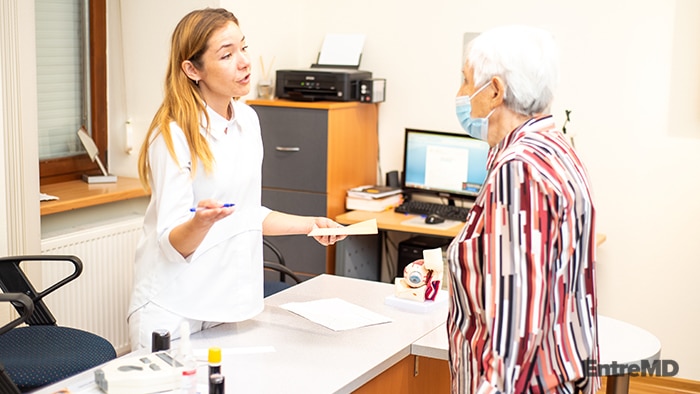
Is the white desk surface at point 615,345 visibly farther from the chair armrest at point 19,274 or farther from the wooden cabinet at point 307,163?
the wooden cabinet at point 307,163

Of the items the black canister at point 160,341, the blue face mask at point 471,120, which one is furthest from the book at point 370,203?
the blue face mask at point 471,120

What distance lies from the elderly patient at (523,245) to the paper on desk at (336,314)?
71cm

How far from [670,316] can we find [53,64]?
3306 mm

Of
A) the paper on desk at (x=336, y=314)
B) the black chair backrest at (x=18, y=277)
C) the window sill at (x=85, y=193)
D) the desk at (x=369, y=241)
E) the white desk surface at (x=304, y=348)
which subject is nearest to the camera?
the white desk surface at (x=304, y=348)

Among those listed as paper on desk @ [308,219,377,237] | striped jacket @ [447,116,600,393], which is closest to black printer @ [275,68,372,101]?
paper on desk @ [308,219,377,237]

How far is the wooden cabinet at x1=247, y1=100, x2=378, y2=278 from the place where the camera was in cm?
452

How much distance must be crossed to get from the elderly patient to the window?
2.92 m

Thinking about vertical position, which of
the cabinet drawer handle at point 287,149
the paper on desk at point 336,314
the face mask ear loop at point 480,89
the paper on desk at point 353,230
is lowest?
the paper on desk at point 336,314

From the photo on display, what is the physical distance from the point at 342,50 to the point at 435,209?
1.08 metres

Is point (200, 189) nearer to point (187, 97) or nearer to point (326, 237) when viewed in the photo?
point (187, 97)

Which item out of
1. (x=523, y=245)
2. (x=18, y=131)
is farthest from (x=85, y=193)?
(x=523, y=245)

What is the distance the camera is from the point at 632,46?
13.9 ft

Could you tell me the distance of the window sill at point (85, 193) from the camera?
12.3 ft

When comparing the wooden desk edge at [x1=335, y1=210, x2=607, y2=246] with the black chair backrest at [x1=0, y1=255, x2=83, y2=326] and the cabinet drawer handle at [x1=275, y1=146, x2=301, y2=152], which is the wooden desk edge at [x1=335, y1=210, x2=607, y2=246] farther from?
the black chair backrest at [x1=0, y1=255, x2=83, y2=326]
